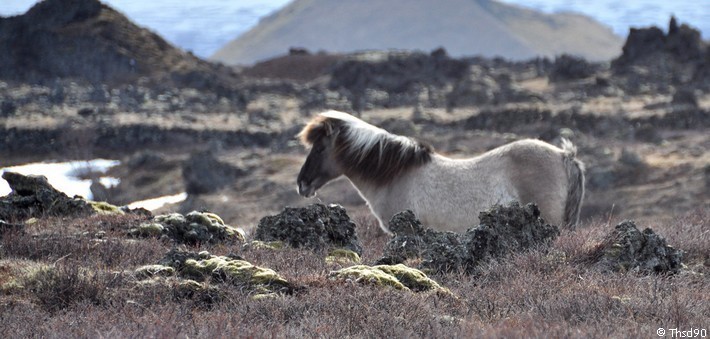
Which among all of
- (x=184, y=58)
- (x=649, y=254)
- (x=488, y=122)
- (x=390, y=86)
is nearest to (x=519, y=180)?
(x=649, y=254)

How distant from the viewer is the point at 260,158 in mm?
39219

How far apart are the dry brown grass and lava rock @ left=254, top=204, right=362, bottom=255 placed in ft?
2.32

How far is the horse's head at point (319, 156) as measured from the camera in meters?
12.7

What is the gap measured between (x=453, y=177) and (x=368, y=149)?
1.12m

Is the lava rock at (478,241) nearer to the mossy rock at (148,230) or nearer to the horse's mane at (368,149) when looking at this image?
the mossy rock at (148,230)

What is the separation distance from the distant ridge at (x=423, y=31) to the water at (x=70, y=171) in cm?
9249

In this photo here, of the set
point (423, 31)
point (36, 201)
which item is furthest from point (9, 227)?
point (423, 31)

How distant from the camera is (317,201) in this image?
72.7 feet

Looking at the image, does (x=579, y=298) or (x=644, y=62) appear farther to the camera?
(x=644, y=62)

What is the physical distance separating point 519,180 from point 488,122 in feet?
106

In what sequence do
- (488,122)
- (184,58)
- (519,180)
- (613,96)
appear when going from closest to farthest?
(519,180), (488,122), (613,96), (184,58)

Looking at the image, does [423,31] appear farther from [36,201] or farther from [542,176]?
[36,201]

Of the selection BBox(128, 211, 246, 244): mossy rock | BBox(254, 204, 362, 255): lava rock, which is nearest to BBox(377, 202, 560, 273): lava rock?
BBox(254, 204, 362, 255): lava rock

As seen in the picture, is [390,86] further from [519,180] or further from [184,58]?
[519,180]
